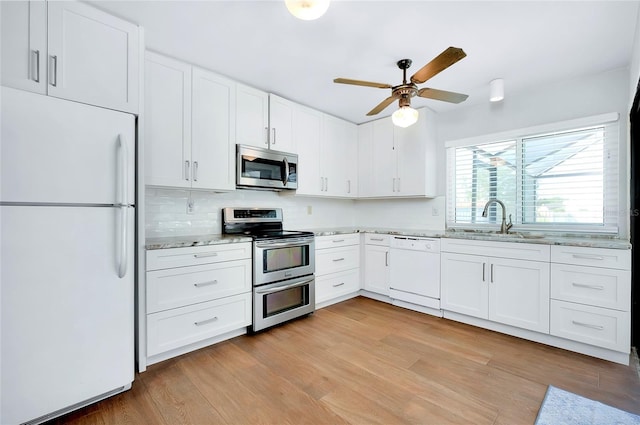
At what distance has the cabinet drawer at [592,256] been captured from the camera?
7.07ft

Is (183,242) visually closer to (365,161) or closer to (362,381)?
(362,381)

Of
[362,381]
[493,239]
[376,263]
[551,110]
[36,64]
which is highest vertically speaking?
[551,110]

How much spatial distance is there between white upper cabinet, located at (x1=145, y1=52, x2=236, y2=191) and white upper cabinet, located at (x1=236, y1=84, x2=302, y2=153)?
110mm

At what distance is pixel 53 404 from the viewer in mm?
1533

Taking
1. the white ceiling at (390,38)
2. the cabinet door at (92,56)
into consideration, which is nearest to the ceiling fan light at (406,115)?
the white ceiling at (390,38)

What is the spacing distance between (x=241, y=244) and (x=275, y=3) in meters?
1.82

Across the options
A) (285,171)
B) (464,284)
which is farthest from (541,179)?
(285,171)

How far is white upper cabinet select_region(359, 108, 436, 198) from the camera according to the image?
3547mm

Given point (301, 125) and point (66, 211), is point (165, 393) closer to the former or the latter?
point (66, 211)

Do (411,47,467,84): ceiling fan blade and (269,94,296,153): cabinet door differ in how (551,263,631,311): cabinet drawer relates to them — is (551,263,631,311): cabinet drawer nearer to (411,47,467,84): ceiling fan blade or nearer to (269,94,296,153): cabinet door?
(411,47,467,84): ceiling fan blade

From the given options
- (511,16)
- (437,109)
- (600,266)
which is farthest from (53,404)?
(437,109)

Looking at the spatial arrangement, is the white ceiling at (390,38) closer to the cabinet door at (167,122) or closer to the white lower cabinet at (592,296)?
the cabinet door at (167,122)

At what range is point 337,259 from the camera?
137 inches

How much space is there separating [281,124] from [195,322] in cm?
215
